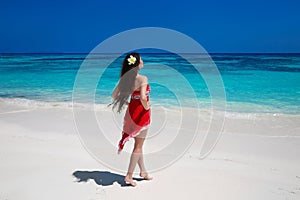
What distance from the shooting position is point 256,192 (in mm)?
3689

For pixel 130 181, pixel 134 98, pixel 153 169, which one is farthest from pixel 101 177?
pixel 134 98

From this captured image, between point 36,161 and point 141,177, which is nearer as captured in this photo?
point 141,177

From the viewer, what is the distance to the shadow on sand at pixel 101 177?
12.7 feet

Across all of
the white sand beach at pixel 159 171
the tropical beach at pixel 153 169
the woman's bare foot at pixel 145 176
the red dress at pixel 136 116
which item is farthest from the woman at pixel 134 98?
the tropical beach at pixel 153 169

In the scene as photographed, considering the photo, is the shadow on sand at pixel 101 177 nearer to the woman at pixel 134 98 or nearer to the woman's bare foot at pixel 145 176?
the woman's bare foot at pixel 145 176

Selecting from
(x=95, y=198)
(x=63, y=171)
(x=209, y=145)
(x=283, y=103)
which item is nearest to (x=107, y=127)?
(x=209, y=145)

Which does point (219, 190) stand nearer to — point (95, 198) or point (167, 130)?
point (95, 198)

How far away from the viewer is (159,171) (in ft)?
14.0

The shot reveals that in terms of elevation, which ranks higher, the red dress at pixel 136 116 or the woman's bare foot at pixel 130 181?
the red dress at pixel 136 116

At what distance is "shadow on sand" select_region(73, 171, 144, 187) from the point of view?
388 centimetres

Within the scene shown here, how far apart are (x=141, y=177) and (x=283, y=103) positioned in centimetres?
929

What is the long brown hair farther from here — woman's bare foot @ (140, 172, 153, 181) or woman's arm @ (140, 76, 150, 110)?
woman's bare foot @ (140, 172, 153, 181)

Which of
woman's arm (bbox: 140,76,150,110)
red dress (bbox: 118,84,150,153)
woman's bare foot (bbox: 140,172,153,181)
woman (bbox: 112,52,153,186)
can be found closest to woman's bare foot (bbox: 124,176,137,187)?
woman (bbox: 112,52,153,186)

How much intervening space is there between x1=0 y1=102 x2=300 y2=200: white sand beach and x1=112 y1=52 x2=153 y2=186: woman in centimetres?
43
